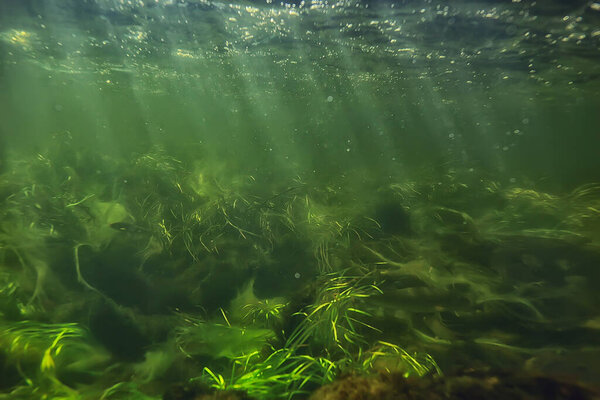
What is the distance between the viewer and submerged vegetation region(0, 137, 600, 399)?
3.01 meters

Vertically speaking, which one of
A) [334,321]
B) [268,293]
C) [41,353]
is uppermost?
[41,353]

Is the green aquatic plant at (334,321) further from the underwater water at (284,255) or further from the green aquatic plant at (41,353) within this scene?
the green aquatic plant at (41,353)

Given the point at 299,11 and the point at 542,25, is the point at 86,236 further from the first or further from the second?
the point at 542,25

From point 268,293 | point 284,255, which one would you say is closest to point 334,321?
point 268,293

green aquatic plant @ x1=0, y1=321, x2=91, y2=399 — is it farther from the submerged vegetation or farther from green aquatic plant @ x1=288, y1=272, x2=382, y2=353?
green aquatic plant @ x1=288, y1=272, x2=382, y2=353

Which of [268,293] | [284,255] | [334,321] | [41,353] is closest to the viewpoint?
[41,353]

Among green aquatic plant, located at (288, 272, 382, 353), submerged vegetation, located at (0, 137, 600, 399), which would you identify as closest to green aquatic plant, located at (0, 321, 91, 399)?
submerged vegetation, located at (0, 137, 600, 399)

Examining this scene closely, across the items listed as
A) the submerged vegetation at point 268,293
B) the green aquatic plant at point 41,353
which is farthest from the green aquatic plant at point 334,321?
the green aquatic plant at point 41,353

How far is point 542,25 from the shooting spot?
34.9 ft

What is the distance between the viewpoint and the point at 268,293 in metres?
5.11

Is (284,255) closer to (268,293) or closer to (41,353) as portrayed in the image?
(268,293)

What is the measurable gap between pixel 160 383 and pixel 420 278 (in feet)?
12.6

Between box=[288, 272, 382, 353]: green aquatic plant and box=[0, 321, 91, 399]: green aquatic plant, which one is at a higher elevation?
box=[0, 321, 91, 399]: green aquatic plant

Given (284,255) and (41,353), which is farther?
(284,255)
